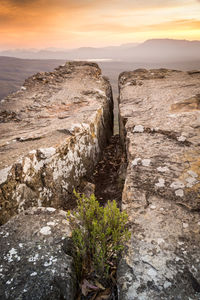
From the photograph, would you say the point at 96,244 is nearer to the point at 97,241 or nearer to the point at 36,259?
the point at 97,241

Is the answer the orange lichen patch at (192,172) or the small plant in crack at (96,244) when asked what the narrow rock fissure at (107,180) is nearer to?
the orange lichen patch at (192,172)

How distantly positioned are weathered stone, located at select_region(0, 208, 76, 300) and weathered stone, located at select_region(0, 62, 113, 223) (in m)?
0.62

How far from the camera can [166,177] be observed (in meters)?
2.98

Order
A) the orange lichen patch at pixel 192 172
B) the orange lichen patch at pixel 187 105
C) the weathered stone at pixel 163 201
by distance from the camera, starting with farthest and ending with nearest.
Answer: the orange lichen patch at pixel 187 105 < the orange lichen patch at pixel 192 172 < the weathered stone at pixel 163 201

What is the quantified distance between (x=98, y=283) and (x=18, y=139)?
9.94 ft

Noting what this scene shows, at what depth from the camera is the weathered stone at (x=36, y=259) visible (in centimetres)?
171

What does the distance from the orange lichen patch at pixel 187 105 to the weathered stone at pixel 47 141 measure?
203 centimetres

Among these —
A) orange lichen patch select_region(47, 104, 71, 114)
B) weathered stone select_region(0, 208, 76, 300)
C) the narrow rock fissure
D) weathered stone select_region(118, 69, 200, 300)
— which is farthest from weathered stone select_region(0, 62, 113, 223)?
weathered stone select_region(118, 69, 200, 300)

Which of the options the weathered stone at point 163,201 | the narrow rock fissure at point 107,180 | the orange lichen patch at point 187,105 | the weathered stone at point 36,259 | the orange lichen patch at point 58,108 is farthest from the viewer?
the orange lichen patch at point 58,108

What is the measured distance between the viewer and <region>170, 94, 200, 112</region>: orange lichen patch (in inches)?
192

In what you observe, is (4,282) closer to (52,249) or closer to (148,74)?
(52,249)

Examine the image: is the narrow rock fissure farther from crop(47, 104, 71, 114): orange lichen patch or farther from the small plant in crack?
crop(47, 104, 71, 114): orange lichen patch

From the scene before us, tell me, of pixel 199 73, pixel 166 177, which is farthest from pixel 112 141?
pixel 199 73

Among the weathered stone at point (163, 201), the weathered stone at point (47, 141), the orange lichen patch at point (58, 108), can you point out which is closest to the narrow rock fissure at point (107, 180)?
the weathered stone at point (47, 141)
